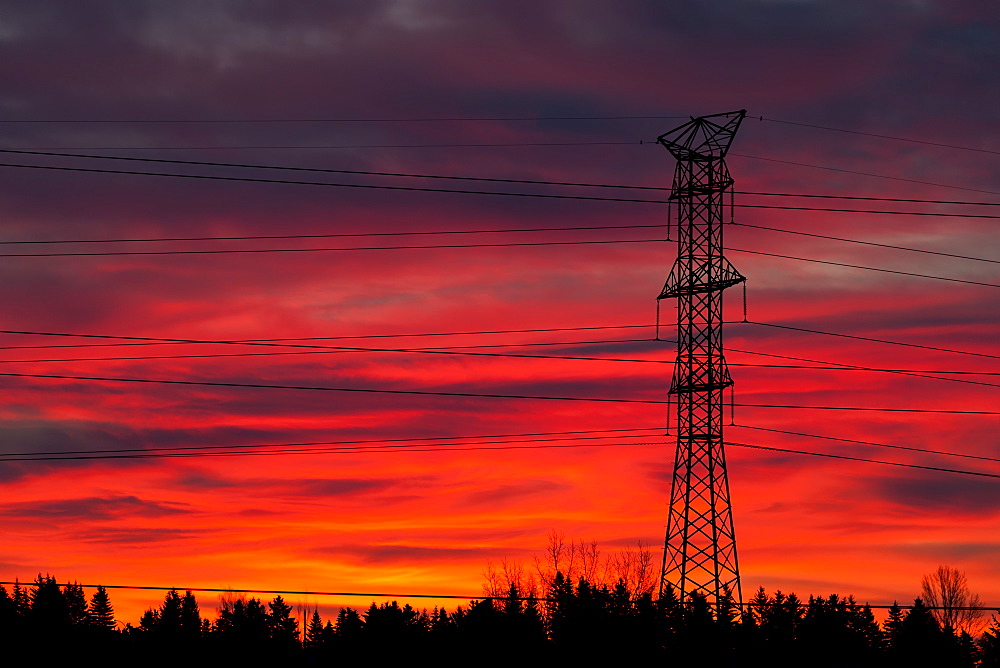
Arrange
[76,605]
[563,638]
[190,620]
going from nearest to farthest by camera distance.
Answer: [563,638], [190,620], [76,605]

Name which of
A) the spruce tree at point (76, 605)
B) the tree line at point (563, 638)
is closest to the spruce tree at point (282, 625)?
the tree line at point (563, 638)

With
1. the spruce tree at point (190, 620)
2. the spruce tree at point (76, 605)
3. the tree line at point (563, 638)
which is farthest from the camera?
the spruce tree at point (76, 605)

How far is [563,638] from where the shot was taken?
270 feet

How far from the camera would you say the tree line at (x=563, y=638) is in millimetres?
76750

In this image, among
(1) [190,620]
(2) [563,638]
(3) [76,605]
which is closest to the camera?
(2) [563,638]

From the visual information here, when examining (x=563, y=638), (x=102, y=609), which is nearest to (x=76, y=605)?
(x=102, y=609)

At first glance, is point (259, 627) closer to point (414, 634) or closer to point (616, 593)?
point (414, 634)

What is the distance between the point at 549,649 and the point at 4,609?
50.4 m

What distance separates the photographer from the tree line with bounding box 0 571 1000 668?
76.8 meters

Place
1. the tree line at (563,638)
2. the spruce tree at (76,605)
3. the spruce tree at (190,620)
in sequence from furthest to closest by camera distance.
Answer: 1. the spruce tree at (76,605)
2. the spruce tree at (190,620)
3. the tree line at (563,638)

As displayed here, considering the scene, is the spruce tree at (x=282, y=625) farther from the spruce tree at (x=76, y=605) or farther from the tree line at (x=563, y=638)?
the spruce tree at (x=76, y=605)

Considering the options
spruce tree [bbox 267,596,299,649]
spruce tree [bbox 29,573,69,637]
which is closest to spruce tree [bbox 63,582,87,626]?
spruce tree [bbox 29,573,69,637]

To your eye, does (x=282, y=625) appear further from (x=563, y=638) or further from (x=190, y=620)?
(x=563, y=638)

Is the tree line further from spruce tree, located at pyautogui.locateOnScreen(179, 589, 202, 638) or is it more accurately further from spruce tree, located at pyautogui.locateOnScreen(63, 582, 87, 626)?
spruce tree, located at pyautogui.locateOnScreen(63, 582, 87, 626)
